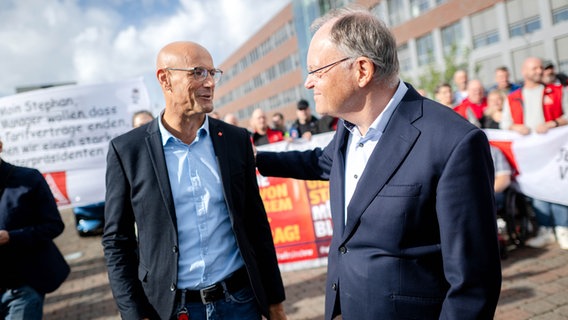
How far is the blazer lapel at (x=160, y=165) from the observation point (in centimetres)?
224

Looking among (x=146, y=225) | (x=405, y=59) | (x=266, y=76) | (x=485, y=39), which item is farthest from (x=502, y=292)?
(x=266, y=76)

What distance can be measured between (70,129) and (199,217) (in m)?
4.71

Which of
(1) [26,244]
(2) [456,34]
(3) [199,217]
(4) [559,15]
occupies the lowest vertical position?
(1) [26,244]

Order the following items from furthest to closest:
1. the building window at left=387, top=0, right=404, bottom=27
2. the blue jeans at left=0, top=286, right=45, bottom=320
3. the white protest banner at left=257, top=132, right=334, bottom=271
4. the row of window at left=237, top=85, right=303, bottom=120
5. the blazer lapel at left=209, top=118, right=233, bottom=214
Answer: the row of window at left=237, top=85, right=303, bottom=120 → the building window at left=387, top=0, right=404, bottom=27 → the white protest banner at left=257, top=132, right=334, bottom=271 → the blue jeans at left=0, top=286, right=45, bottom=320 → the blazer lapel at left=209, top=118, right=233, bottom=214

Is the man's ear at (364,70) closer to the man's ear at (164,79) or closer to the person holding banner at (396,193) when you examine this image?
the person holding banner at (396,193)

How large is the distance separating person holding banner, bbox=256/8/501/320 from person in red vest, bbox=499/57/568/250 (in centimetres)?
464

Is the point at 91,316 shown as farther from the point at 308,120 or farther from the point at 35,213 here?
the point at 308,120

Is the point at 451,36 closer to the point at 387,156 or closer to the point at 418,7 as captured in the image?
the point at 418,7

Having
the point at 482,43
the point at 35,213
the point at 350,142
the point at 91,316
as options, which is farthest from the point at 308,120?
the point at 482,43

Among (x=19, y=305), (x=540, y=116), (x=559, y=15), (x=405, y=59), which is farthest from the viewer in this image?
(x=405, y=59)

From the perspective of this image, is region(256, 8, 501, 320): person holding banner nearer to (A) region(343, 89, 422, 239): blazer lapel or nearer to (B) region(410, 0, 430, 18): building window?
(A) region(343, 89, 422, 239): blazer lapel

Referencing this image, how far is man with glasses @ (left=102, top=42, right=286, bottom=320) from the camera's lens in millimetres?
2252

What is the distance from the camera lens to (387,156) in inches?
69.3

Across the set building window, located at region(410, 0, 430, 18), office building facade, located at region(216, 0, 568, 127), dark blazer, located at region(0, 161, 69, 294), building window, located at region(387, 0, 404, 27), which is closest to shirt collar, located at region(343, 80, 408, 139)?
dark blazer, located at region(0, 161, 69, 294)
